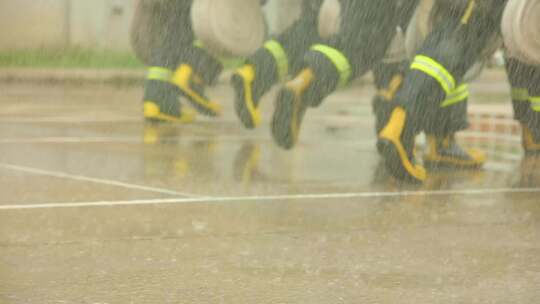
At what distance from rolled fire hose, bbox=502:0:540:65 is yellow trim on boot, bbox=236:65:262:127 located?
1673 millimetres

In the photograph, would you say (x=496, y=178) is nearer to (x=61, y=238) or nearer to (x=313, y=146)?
(x=313, y=146)

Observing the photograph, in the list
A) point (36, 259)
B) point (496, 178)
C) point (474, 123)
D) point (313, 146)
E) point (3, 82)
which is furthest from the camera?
point (3, 82)

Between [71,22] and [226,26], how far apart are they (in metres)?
12.1

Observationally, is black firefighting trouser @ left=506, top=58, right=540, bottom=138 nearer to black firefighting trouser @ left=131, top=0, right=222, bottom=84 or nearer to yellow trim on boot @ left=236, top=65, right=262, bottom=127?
yellow trim on boot @ left=236, top=65, right=262, bottom=127

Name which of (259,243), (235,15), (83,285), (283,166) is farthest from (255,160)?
(83,285)

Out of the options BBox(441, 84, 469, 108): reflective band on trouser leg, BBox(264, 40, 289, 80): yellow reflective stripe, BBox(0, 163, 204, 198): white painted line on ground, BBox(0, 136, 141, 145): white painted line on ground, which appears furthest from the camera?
BBox(0, 136, 141, 145): white painted line on ground

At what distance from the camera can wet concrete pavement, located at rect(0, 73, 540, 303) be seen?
14.9ft

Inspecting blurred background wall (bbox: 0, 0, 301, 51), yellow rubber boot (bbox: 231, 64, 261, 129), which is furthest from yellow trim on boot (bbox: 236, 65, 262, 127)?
blurred background wall (bbox: 0, 0, 301, 51)

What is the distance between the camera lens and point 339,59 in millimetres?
7414

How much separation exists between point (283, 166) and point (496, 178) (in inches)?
44.0

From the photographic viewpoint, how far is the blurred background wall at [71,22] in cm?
1953

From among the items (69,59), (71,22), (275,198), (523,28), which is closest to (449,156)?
(523,28)

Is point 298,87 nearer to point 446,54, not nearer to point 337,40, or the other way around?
point 337,40

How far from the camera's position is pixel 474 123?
10.9m
